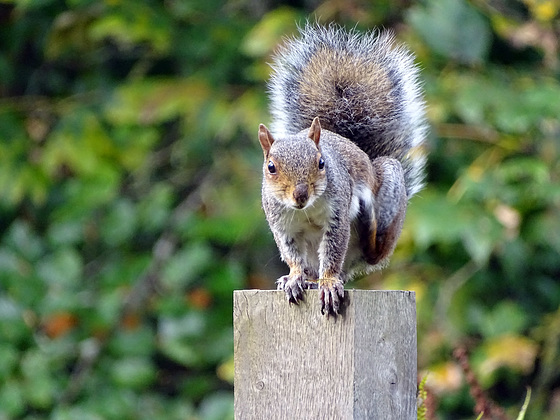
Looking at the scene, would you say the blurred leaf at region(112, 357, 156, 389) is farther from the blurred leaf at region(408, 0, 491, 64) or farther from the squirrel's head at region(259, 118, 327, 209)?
the squirrel's head at region(259, 118, 327, 209)

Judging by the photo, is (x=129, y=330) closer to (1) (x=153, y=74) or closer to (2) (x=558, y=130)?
(1) (x=153, y=74)

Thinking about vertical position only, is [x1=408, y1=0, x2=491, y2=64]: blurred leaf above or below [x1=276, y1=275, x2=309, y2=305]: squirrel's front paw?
above

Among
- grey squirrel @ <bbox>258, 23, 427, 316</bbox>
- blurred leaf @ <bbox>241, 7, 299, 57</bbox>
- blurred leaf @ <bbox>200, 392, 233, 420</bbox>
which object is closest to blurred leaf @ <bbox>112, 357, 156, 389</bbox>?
blurred leaf @ <bbox>200, 392, 233, 420</bbox>

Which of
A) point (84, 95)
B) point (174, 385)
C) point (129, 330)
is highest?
point (84, 95)

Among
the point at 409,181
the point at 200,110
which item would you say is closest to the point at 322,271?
the point at 409,181

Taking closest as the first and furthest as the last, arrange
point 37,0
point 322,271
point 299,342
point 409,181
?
point 299,342 < point 322,271 < point 409,181 < point 37,0

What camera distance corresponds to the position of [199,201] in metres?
4.01

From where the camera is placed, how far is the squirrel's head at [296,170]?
149 cm

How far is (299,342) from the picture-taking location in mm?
1242

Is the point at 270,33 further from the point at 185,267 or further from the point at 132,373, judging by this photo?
the point at 132,373

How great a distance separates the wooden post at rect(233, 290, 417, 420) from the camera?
1.20m

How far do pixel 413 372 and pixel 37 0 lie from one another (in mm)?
2639

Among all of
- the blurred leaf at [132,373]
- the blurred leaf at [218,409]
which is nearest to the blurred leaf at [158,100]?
the blurred leaf at [132,373]

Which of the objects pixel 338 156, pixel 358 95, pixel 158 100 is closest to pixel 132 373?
pixel 158 100
